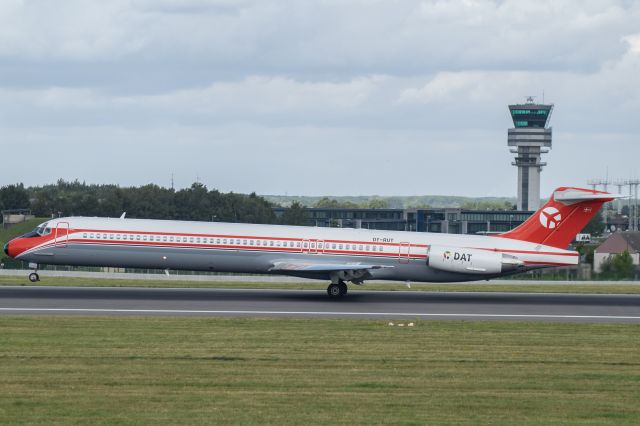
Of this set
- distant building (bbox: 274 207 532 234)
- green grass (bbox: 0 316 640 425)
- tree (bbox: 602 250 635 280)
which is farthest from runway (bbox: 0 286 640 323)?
distant building (bbox: 274 207 532 234)

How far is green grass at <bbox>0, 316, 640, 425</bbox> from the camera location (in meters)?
15.3

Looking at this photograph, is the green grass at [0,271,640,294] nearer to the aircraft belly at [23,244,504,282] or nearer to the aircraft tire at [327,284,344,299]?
the aircraft belly at [23,244,504,282]

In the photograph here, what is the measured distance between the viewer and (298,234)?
35.8 m

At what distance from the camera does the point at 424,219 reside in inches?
5384

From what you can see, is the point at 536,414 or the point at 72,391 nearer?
the point at 536,414

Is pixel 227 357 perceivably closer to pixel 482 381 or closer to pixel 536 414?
pixel 482 381

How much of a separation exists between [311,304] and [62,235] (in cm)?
1018

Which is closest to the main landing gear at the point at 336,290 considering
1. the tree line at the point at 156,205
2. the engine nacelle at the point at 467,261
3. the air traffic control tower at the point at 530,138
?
the engine nacelle at the point at 467,261

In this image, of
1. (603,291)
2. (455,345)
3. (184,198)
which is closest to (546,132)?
(184,198)

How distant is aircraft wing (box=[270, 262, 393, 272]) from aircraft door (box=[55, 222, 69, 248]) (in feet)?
25.8

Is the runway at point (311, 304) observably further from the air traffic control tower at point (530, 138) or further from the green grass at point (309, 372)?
the air traffic control tower at point (530, 138)

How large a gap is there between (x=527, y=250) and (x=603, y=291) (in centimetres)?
957

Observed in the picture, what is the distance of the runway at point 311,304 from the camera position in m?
29.7

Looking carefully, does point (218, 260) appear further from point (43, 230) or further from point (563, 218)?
point (563, 218)
